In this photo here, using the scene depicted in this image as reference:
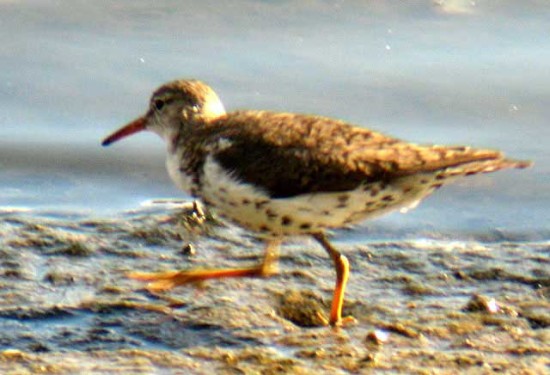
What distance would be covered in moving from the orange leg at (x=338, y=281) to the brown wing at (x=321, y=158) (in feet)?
1.36

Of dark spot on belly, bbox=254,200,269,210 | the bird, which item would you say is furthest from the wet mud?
dark spot on belly, bbox=254,200,269,210

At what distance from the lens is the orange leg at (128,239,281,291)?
6.01 metres

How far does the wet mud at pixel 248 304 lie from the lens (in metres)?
5.06

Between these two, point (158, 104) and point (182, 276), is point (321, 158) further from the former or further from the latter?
point (158, 104)

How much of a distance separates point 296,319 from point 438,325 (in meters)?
0.70

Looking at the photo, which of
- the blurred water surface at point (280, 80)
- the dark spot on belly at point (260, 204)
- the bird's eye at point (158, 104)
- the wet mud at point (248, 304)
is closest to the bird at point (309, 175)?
the dark spot on belly at point (260, 204)

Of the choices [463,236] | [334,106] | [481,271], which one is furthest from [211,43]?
[481,271]

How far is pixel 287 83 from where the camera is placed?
29.5ft

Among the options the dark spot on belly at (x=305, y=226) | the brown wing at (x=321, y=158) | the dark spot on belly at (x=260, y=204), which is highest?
the brown wing at (x=321, y=158)

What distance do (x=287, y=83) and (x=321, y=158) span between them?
3253 millimetres

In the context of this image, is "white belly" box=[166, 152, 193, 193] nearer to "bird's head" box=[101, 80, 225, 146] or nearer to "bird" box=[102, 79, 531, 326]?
"bird" box=[102, 79, 531, 326]

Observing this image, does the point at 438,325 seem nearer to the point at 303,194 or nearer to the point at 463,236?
the point at 303,194

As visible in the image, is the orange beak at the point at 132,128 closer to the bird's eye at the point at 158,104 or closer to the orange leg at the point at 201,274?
the bird's eye at the point at 158,104

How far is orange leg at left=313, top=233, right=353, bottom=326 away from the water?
1.05m
